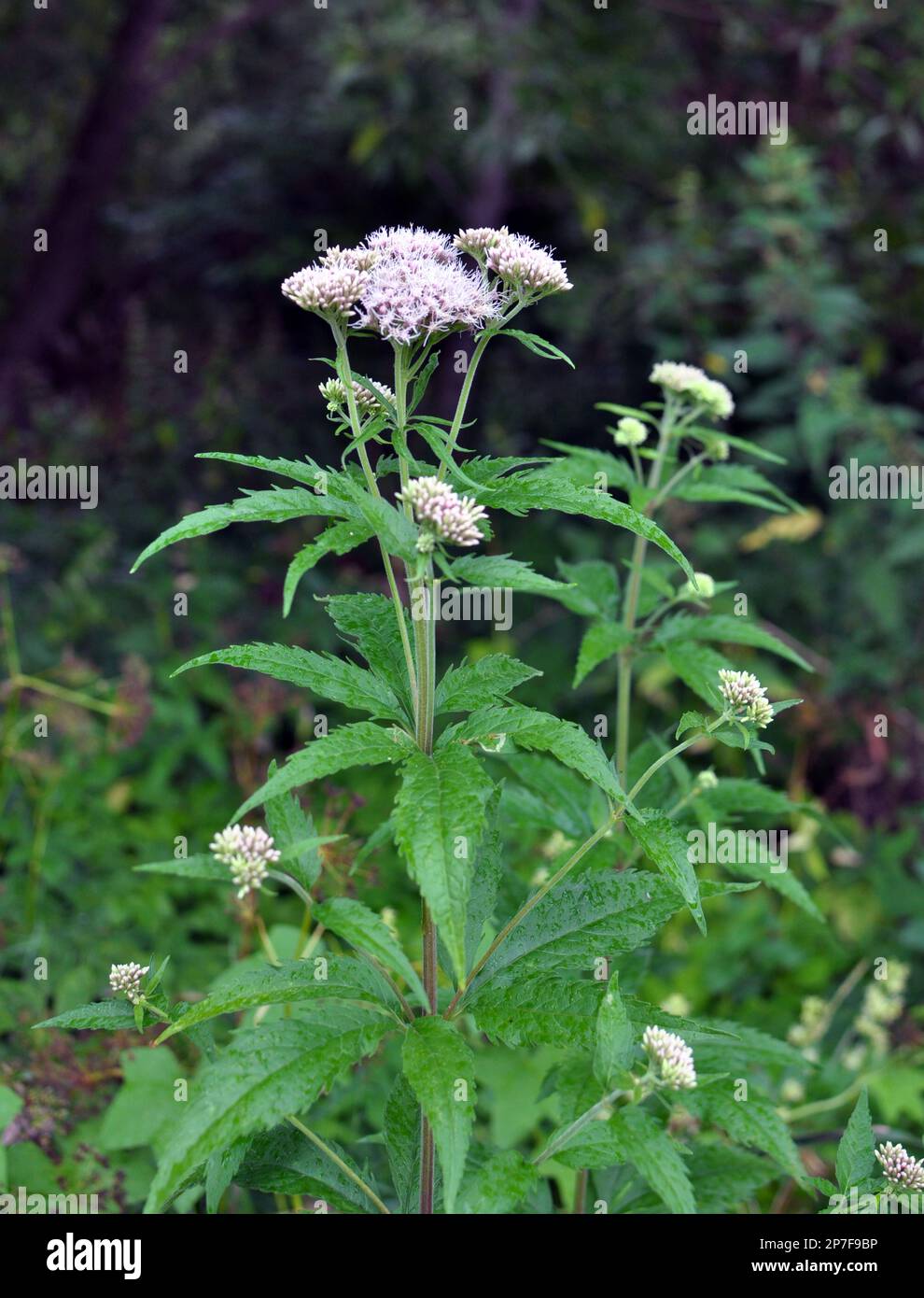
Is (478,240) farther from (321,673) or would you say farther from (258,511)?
(321,673)

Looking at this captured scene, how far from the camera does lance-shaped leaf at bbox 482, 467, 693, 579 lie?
1500 mm

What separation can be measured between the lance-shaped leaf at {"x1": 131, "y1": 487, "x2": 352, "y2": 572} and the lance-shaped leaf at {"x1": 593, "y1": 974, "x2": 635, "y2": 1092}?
2.44 ft

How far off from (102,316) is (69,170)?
5.15 ft

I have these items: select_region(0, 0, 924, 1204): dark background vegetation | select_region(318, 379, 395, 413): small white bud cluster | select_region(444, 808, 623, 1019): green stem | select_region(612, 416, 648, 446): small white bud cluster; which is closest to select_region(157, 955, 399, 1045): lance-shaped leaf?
select_region(444, 808, 623, 1019): green stem

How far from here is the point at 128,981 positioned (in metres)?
1.66

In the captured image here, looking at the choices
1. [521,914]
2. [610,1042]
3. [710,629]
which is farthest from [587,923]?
[710,629]

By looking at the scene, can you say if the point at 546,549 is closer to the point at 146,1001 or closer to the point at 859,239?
the point at 859,239

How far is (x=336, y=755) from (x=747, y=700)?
62 cm

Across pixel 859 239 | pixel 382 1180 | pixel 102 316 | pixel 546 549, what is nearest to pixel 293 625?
pixel 546 549

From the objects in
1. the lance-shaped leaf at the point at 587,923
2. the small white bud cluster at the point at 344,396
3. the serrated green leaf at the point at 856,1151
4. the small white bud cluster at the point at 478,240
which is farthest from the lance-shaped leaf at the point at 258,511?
the serrated green leaf at the point at 856,1151

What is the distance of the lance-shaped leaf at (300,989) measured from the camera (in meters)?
1.50

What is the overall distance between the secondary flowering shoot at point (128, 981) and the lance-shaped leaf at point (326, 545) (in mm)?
574

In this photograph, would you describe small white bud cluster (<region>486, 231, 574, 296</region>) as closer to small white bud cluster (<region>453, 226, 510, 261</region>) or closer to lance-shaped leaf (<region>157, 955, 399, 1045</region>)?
small white bud cluster (<region>453, 226, 510, 261</region>)

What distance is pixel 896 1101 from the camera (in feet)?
10.2
